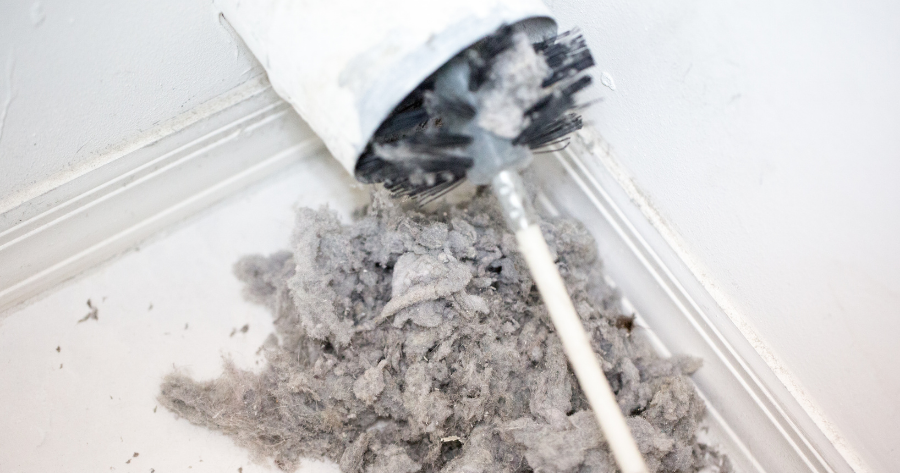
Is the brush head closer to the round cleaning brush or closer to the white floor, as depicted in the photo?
the round cleaning brush

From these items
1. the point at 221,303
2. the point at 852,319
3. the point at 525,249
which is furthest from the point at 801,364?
the point at 221,303

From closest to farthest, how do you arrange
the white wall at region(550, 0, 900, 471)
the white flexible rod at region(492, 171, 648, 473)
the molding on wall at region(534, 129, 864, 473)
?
the white wall at region(550, 0, 900, 471)
the white flexible rod at region(492, 171, 648, 473)
the molding on wall at region(534, 129, 864, 473)

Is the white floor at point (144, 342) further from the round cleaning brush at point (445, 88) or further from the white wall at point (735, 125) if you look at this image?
the round cleaning brush at point (445, 88)

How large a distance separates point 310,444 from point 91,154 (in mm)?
500

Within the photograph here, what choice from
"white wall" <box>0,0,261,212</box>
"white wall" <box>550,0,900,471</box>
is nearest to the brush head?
"white wall" <box>550,0,900,471</box>

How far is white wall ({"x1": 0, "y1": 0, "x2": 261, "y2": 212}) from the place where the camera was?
2.23 ft

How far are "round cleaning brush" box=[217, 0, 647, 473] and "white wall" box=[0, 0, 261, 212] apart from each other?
13cm

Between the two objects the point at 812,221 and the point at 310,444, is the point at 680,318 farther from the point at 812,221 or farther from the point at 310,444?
the point at 310,444

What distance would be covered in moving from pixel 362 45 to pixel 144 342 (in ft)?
1.97

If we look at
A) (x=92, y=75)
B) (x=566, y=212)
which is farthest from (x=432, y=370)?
(x=92, y=75)

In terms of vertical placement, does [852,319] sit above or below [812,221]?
below

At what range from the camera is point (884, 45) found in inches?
19.9

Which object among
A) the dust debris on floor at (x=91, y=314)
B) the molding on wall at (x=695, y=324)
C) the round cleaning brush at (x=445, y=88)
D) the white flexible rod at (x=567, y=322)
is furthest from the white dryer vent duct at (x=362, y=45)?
the dust debris on floor at (x=91, y=314)

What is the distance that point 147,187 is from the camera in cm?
89
